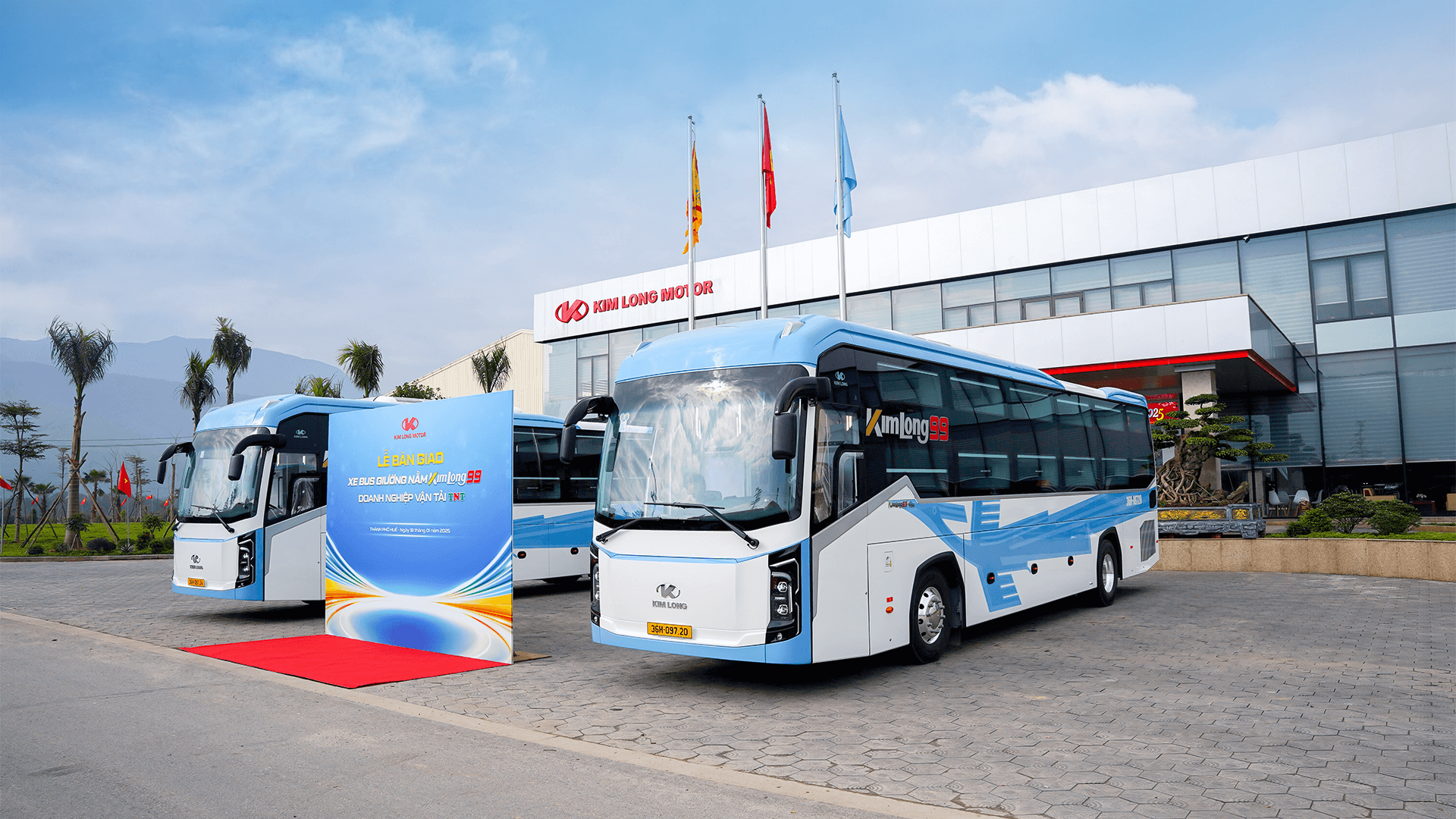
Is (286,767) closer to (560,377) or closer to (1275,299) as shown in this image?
(1275,299)

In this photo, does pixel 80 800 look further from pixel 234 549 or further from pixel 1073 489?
pixel 1073 489

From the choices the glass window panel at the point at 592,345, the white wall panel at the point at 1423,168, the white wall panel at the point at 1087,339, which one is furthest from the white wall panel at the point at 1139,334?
the glass window panel at the point at 592,345

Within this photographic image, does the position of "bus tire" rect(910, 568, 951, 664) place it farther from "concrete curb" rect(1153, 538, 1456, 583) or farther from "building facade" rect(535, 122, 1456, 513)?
"building facade" rect(535, 122, 1456, 513)

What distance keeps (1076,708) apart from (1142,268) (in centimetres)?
2079

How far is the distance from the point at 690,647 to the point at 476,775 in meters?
2.41

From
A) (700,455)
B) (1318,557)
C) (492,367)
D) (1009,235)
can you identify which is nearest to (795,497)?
(700,455)

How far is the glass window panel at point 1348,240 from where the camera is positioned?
22.3 meters

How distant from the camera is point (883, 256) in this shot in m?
29.5

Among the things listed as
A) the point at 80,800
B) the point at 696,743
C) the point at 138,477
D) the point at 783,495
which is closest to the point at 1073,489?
the point at 783,495

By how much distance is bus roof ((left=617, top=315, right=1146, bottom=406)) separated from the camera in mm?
7910

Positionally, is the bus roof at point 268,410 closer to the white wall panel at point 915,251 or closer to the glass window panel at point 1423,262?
the white wall panel at point 915,251

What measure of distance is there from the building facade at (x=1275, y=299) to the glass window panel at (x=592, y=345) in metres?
15.9

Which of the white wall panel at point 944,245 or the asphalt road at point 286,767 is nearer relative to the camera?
the asphalt road at point 286,767

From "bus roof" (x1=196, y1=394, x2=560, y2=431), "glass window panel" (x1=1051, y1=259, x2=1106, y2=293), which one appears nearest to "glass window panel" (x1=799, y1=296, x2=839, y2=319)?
"glass window panel" (x1=1051, y1=259, x2=1106, y2=293)
